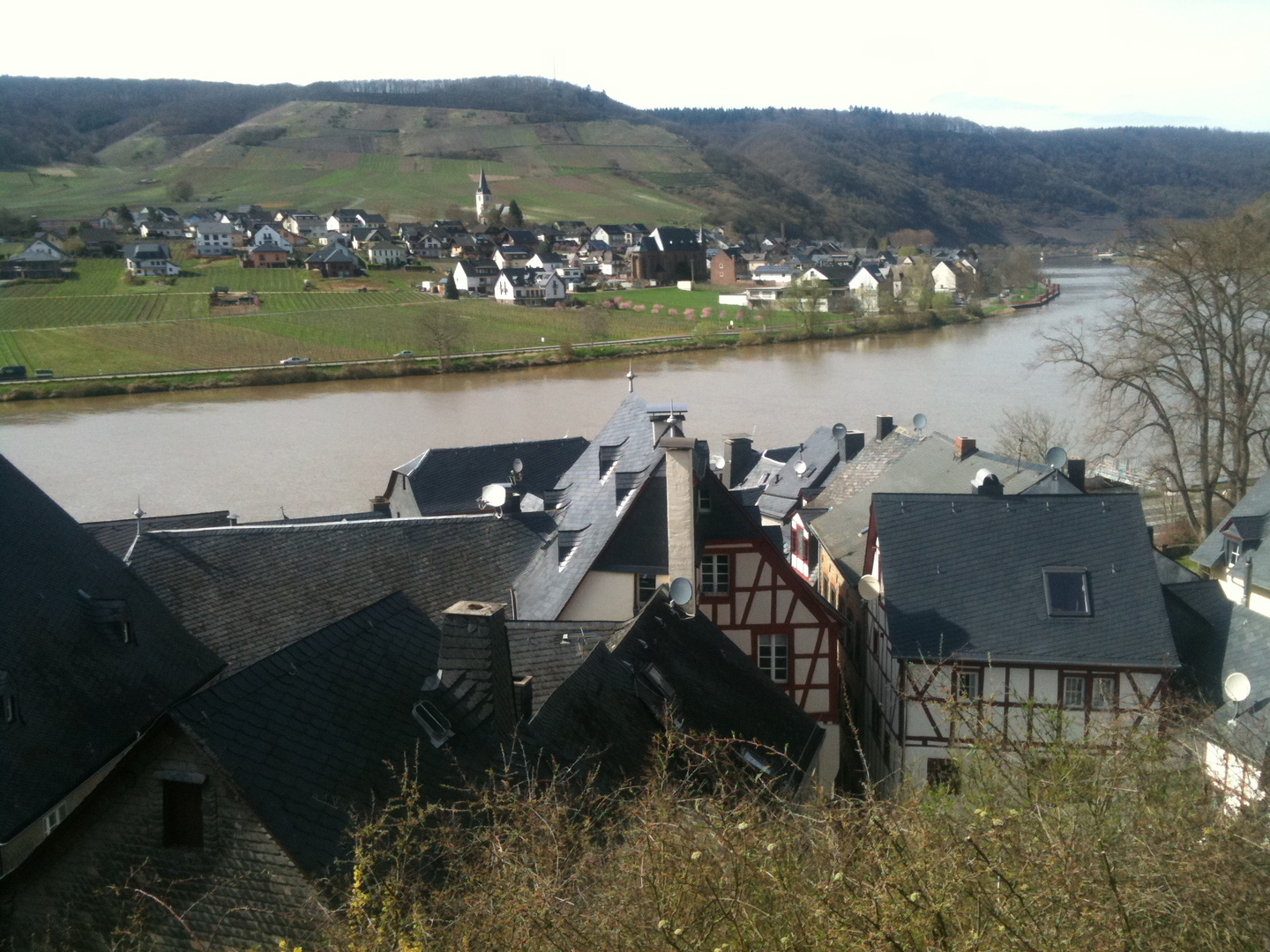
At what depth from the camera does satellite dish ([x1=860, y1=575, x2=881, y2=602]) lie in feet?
42.8

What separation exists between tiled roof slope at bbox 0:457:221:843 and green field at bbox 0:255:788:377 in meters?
47.6

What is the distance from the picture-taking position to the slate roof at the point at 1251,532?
14141 mm

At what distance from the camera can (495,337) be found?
207 ft

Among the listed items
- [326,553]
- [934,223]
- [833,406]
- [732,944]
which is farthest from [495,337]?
[934,223]

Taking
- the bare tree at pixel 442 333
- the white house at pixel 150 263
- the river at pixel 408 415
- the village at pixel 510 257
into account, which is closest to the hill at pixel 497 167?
the village at pixel 510 257

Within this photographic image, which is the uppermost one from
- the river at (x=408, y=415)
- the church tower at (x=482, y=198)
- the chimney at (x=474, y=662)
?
the church tower at (x=482, y=198)

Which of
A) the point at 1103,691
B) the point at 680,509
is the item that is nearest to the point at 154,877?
the point at 680,509

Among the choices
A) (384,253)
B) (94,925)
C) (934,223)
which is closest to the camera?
(94,925)

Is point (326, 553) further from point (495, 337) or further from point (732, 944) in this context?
point (495, 337)

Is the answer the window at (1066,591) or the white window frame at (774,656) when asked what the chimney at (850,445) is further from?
the white window frame at (774,656)

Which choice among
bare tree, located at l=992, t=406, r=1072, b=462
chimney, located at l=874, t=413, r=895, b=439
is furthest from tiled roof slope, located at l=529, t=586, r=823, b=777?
bare tree, located at l=992, t=406, r=1072, b=462

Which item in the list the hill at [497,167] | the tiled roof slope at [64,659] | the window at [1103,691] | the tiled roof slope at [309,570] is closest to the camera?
the tiled roof slope at [64,659]

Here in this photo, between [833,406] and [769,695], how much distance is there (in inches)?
1271

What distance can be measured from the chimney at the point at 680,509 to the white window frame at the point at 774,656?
4.13ft
